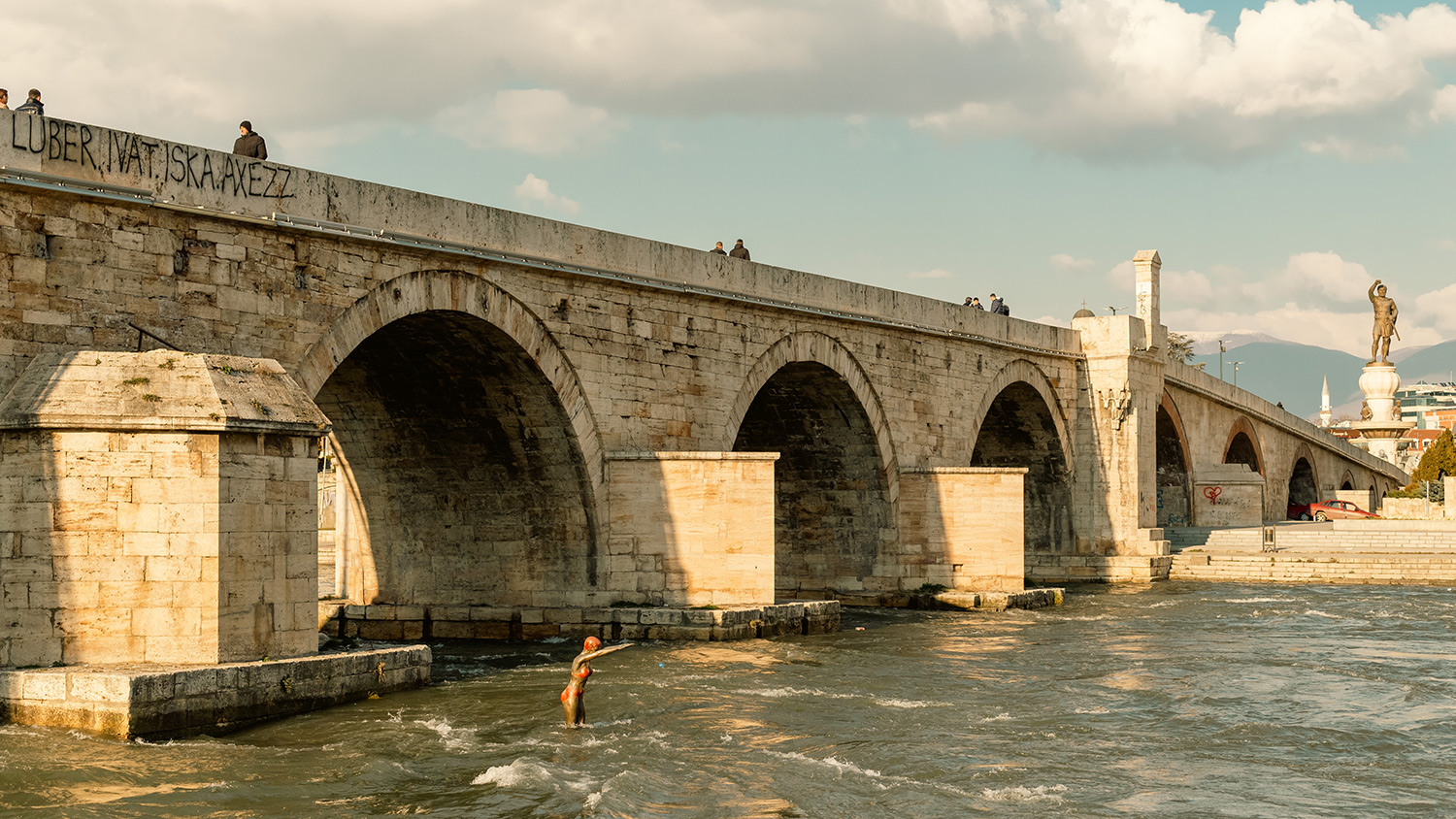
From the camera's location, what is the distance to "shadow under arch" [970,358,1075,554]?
995 inches

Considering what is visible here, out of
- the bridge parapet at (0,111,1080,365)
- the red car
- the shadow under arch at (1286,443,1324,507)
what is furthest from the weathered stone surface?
the shadow under arch at (1286,443,1324,507)

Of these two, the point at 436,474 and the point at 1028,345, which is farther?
the point at 1028,345

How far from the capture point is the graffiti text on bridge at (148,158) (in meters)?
10.1

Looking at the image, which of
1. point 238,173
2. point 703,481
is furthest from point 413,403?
point 238,173

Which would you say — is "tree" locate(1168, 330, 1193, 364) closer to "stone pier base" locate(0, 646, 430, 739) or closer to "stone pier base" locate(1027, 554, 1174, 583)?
"stone pier base" locate(1027, 554, 1174, 583)

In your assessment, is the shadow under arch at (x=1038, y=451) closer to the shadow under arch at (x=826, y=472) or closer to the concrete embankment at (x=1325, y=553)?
the concrete embankment at (x=1325, y=553)

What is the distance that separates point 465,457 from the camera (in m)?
15.5

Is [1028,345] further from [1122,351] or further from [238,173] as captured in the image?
[238,173]

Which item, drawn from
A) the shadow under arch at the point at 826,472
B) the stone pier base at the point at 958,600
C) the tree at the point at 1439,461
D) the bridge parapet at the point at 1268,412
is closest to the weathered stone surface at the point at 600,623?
the stone pier base at the point at 958,600

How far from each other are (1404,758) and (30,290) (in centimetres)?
1032

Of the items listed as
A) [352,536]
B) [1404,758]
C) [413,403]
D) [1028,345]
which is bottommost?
[1404,758]

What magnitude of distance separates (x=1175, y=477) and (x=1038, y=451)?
20.4 ft

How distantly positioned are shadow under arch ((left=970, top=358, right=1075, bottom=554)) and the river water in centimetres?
1009

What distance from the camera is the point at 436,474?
15844 mm
